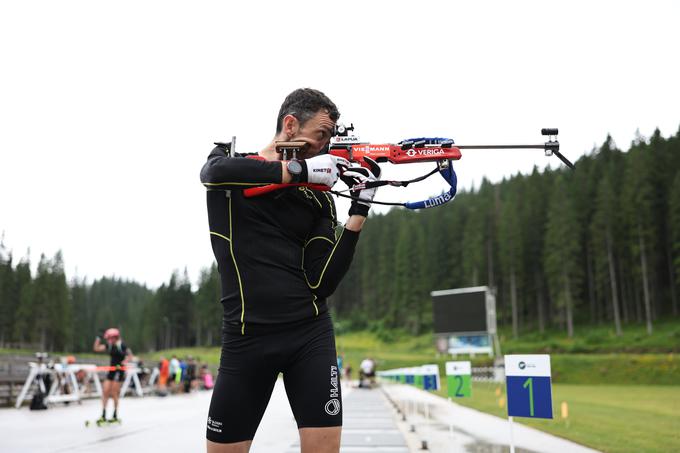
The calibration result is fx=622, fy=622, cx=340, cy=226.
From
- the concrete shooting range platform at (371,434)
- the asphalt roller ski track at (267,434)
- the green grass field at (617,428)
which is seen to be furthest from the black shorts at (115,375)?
the green grass field at (617,428)

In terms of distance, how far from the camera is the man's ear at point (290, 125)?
2.62m

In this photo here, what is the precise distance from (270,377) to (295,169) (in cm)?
86

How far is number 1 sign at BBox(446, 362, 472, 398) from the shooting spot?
1012 cm

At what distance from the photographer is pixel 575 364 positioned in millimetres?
42938

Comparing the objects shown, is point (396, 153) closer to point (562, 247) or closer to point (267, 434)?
point (267, 434)

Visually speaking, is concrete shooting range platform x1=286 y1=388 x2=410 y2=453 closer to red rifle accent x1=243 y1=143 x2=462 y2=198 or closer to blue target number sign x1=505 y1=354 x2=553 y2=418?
blue target number sign x1=505 y1=354 x2=553 y2=418

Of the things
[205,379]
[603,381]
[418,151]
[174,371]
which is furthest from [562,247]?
[418,151]

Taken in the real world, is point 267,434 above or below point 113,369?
below

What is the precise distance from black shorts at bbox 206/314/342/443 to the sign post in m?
4.17

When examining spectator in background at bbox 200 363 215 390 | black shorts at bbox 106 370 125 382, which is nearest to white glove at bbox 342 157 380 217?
black shorts at bbox 106 370 125 382

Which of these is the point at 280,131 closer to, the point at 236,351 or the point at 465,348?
the point at 236,351

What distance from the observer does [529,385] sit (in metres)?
6.25

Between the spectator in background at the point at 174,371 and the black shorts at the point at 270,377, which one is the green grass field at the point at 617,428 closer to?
the black shorts at the point at 270,377

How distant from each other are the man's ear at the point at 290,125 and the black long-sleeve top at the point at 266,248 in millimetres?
241
